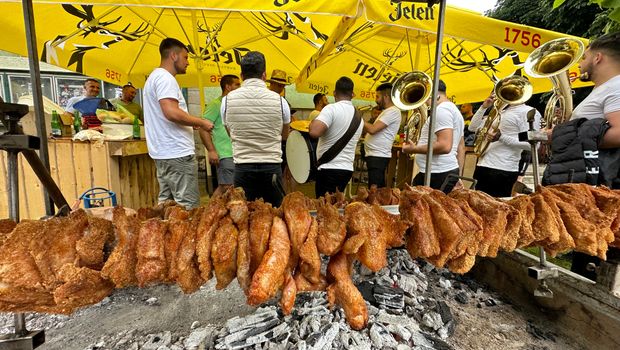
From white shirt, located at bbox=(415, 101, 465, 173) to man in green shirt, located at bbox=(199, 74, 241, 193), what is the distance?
3001mm

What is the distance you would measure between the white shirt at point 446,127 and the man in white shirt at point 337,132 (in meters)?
0.98

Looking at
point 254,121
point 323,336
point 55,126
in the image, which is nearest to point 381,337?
point 323,336

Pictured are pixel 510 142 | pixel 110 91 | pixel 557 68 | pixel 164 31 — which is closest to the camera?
pixel 557 68

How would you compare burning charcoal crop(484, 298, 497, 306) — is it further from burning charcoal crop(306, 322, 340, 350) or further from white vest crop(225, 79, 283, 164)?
white vest crop(225, 79, 283, 164)

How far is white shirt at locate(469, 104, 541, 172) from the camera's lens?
444 centimetres

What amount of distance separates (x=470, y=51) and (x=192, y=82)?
732cm

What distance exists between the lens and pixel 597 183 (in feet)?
7.88

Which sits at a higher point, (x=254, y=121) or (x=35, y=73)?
(x=35, y=73)

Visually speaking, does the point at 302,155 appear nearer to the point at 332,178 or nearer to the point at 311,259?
the point at 332,178

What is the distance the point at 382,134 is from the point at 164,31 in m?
5.25

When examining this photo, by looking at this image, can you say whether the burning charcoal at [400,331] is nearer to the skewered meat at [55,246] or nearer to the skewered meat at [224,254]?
the skewered meat at [224,254]

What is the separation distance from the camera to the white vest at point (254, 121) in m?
3.36

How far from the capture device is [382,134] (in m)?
4.77

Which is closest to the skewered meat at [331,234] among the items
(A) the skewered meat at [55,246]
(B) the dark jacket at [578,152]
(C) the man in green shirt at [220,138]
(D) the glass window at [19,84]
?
(A) the skewered meat at [55,246]
